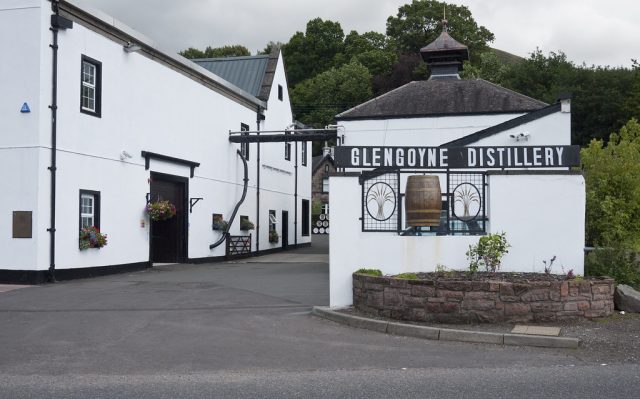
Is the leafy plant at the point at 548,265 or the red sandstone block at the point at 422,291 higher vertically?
the leafy plant at the point at 548,265

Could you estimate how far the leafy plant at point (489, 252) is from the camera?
10.8 meters

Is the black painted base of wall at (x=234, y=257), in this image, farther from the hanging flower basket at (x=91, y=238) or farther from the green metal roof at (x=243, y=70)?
the green metal roof at (x=243, y=70)

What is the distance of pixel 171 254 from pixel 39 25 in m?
9.98

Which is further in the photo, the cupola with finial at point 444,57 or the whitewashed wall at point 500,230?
the cupola with finial at point 444,57

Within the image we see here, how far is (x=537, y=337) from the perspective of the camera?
8750mm

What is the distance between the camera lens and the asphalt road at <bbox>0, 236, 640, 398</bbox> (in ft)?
21.5

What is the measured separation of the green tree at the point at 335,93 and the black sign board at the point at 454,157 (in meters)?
47.4

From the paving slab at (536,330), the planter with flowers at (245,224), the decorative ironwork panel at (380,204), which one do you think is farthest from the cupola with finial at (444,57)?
the paving slab at (536,330)

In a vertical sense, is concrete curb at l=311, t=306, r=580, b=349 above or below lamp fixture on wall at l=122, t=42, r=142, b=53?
below

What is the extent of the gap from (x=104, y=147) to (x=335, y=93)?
42041 mm

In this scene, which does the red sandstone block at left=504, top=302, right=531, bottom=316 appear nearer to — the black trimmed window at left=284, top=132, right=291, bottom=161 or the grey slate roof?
the grey slate roof

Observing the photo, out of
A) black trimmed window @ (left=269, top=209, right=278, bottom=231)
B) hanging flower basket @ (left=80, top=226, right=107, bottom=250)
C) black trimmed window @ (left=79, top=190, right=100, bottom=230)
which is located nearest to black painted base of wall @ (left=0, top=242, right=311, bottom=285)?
hanging flower basket @ (left=80, top=226, right=107, bottom=250)

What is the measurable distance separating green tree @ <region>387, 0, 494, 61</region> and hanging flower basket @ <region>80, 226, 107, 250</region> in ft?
158

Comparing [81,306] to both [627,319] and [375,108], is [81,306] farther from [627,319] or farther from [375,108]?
[375,108]
